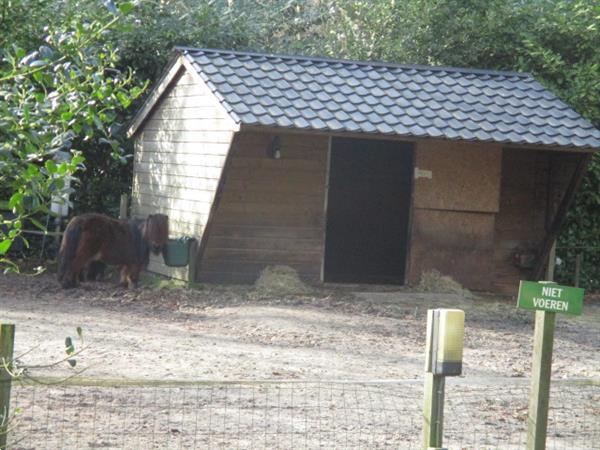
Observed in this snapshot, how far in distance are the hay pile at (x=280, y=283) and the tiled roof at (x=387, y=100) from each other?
2051 millimetres

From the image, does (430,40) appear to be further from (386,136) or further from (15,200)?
(15,200)

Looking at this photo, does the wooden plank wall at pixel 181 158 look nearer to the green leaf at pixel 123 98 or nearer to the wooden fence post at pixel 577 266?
the wooden fence post at pixel 577 266

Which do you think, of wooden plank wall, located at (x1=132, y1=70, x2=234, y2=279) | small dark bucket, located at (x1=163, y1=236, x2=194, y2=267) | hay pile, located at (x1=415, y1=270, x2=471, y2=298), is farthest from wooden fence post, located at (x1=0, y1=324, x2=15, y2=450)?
hay pile, located at (x1=415, y1=270, x2=471, y2=298)

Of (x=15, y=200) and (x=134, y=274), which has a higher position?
(x=15, y=200)

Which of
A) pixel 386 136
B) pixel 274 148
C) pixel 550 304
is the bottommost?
pixel 550 304

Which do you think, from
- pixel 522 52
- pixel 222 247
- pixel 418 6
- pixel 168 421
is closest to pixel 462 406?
pixel 168 421

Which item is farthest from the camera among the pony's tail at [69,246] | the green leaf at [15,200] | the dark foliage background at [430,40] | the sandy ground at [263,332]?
the dark foliage background at [430,40]

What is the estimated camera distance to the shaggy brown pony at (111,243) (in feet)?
44.8

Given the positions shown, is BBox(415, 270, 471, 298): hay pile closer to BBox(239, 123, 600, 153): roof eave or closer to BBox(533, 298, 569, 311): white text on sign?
BBox(239, 123, 600, 153): roof eave

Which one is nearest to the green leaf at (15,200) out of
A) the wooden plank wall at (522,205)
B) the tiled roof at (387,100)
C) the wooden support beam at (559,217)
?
the tiled roof at (387,100)

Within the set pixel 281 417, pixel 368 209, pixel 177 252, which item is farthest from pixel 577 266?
pixel 281 417

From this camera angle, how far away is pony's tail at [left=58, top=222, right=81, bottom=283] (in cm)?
1359

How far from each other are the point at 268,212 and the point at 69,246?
2506 millimetres

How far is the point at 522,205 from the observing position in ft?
51.5
